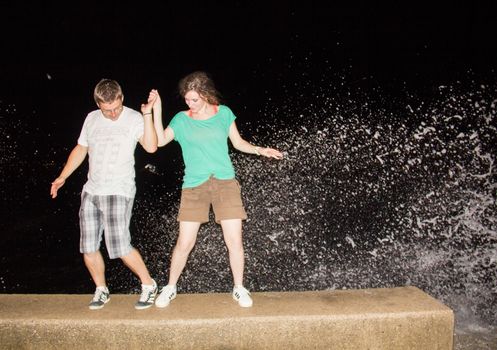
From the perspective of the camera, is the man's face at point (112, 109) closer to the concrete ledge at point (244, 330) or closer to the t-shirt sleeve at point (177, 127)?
the t-shirt sleeve at point (177, 127)

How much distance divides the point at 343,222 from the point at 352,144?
830 cm

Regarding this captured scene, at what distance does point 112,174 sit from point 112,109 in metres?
0.50

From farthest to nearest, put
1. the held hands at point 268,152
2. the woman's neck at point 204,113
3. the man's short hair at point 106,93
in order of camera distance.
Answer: the held hands at point 268,152, the woman's neck at point 204,113, the man's short hair at point 106,93

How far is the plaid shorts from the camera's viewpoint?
3.34 metres

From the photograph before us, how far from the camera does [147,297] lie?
341cm

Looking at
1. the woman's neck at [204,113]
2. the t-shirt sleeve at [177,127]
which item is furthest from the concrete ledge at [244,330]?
the woman's neck at [204,113]

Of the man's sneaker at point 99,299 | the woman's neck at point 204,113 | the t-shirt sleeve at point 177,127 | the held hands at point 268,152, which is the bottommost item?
the man's sneaker at point 99,299

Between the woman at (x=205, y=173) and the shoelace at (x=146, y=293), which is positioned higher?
the woman at (x=205, y=173)

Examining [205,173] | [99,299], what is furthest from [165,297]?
[205,173]

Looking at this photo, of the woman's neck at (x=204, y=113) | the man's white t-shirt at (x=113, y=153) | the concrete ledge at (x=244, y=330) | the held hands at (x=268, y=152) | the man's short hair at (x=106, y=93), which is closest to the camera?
the concrete ledge at (x=244, y=330)

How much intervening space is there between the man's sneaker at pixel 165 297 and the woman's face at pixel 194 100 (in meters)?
1.47

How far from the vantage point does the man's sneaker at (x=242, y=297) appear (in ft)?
10.9

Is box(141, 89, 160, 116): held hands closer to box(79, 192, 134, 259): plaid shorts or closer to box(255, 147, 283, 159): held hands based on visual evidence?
box(79, 192, 134, 259): plaid shorts

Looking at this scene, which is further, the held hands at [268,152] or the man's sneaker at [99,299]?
the held hands at [268,152]
